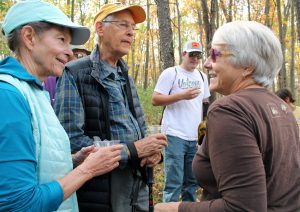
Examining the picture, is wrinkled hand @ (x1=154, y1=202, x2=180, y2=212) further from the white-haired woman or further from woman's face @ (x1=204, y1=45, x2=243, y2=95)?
woman's face @ (x1=204, y1=45, x2=243, y2=95)

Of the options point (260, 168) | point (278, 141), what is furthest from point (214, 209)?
point (278, 141)

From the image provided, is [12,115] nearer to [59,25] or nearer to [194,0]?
[59,25]

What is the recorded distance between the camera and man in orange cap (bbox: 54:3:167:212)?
7.98 feet

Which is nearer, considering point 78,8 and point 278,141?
point 278,141

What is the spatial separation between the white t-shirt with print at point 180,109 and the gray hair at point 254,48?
270cm

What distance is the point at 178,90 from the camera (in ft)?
15.0

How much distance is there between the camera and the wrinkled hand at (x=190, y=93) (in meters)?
4.30

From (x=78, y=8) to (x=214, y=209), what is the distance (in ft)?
101

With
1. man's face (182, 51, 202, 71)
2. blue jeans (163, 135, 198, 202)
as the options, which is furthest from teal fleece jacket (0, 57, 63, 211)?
man's face (182, 51, 202, 71)

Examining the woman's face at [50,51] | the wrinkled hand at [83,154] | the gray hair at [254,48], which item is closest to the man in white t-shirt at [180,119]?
the wrinkled hand at [83,154]

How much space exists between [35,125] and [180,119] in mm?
3156

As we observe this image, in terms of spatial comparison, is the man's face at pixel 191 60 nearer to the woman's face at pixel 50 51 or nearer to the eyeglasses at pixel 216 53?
the eyeglasses at pixel 216 53

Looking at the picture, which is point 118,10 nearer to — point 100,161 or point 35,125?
point 100,161

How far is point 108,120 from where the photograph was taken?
99.0 inches
